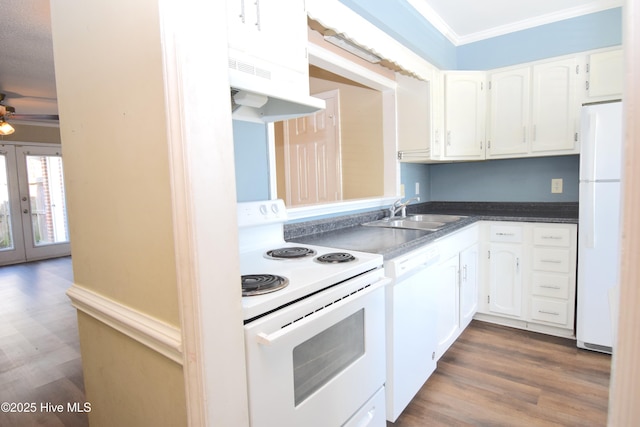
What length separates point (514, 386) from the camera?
1.95 m

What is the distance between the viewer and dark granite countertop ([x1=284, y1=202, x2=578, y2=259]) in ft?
5.41

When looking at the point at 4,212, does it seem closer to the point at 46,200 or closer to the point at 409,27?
A: the point at 46,200

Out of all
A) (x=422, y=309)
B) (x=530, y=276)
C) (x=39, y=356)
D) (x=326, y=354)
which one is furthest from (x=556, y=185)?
(x=39, y=356)

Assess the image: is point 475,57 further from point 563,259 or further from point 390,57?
point 563,259

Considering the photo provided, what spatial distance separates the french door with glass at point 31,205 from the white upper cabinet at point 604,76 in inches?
299

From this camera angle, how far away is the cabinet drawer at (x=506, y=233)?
103 inches

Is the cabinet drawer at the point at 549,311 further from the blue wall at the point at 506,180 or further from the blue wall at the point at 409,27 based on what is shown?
the blue wall at the point at 409,27

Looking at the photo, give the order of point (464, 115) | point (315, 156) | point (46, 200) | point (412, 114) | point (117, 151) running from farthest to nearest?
point (46, 200) → point (315, 156) → point (464, 115) → point (412, 114) → point (117, 151)

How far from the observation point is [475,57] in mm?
3174

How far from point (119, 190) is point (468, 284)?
242 centimetres

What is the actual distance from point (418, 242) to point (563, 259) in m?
1.50

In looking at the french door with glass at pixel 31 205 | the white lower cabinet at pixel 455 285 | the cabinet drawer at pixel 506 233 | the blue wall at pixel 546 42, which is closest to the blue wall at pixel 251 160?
the white lower cabinet at pixel 455 285

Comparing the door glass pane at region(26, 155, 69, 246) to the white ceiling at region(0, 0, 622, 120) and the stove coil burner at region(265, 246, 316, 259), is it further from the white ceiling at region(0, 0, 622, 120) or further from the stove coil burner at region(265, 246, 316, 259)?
the stove coil burner at region(265, 246, 316, 259)

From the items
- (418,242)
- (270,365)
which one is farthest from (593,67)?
(270,365)
